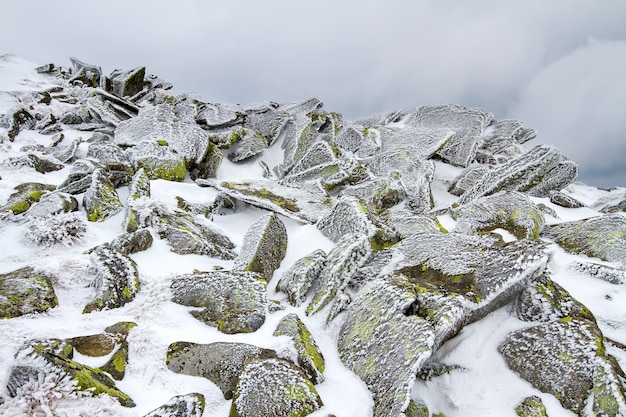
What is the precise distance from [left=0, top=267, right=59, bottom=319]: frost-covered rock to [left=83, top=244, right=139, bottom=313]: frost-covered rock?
867mm

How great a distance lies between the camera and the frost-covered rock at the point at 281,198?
565 inches

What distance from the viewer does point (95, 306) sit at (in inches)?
320

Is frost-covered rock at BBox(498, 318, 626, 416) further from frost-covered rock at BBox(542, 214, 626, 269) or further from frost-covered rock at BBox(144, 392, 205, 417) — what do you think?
frost-covered rock at BBox(144, 392, 205, 417)

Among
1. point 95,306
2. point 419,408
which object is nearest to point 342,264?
point 419,408

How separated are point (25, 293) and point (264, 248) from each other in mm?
5634

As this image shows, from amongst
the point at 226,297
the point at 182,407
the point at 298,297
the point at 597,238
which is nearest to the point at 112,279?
the point at 226,297

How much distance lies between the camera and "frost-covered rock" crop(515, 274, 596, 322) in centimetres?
751

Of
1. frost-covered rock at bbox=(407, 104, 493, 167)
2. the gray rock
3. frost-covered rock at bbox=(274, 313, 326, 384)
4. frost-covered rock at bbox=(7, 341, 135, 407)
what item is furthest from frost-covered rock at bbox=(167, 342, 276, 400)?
frost-covered rock at bbox=(407, 104, 493, 167)

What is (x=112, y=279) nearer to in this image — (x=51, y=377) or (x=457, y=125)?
(x=51, y=377)

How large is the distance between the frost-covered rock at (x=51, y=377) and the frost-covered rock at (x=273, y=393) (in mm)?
1748

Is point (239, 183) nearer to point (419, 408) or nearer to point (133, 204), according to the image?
point (133, 204)

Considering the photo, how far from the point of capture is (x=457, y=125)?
23.9m

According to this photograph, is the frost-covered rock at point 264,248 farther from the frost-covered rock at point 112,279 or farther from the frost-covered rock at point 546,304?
the frost-covered rock at point 546,304

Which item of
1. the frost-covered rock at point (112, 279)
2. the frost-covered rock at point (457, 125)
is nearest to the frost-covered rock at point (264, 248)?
the frost-covered rock at point (112, 279)
